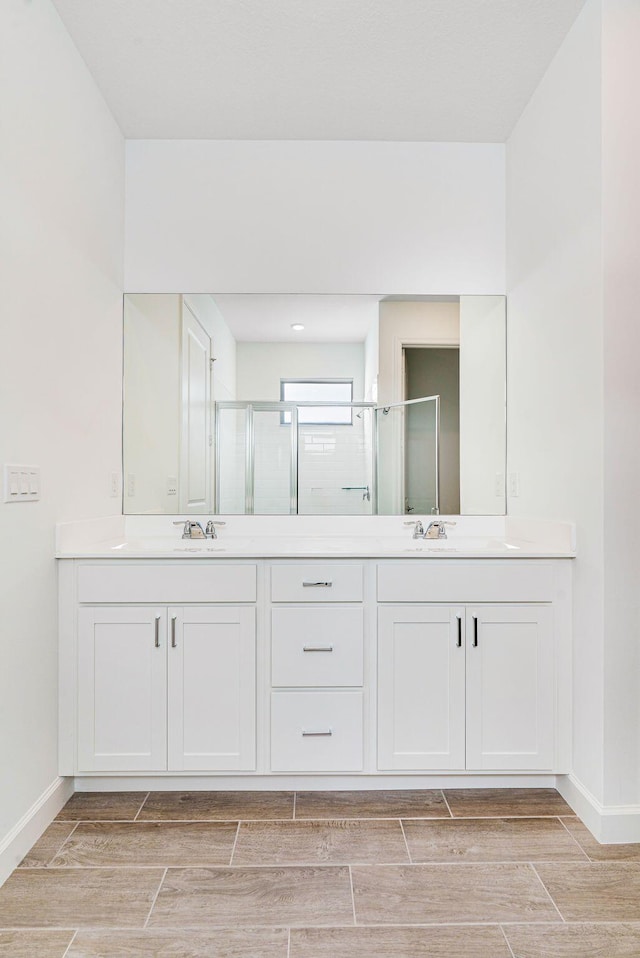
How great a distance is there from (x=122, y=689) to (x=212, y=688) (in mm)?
309

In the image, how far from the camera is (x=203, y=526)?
8.84 ft

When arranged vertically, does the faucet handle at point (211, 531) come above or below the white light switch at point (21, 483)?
below

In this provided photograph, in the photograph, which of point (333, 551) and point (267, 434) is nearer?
point (333, 551)

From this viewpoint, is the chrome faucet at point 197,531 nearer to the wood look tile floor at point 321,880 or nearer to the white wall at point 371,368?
the white wall at point 371,368

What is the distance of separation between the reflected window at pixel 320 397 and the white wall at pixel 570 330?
0.74 metres

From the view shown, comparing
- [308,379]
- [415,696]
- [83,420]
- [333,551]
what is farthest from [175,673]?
[308,379]

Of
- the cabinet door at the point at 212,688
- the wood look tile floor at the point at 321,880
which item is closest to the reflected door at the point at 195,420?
the cabinet door at the point at 212,688

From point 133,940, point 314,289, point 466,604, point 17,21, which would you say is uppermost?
point 17,21

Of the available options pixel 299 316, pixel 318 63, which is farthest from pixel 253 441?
pixel 318 63

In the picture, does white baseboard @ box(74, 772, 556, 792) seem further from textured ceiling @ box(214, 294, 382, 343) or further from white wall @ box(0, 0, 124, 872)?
textured ceiling @ box(214, 294, 382, 343)

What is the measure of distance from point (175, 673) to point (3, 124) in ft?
5.73

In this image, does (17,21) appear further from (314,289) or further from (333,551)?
(333,551)

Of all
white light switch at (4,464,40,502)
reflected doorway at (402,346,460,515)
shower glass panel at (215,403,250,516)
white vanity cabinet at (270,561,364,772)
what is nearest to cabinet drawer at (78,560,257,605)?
white vanity cabinet at (270,561,364,772)

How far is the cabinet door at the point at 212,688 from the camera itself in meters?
2.08
